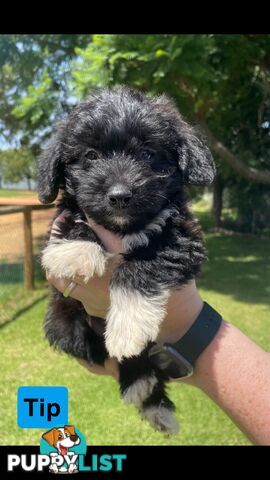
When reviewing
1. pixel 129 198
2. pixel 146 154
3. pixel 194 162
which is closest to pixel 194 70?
pixel 194 162

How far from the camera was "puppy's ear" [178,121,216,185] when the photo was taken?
2.06 metres

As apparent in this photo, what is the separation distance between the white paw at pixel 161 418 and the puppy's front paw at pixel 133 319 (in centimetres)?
57

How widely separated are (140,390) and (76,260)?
78 centimetres

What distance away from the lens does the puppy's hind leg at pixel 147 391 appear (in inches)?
89.2

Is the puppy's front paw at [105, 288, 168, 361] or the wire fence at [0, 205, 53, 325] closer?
the puppy's front paw at [105, 288, 168, 361]

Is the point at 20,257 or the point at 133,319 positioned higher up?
the point at 133,319

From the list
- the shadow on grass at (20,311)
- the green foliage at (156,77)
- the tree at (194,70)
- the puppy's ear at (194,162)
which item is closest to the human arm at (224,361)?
the puppy's ear at (194,162)

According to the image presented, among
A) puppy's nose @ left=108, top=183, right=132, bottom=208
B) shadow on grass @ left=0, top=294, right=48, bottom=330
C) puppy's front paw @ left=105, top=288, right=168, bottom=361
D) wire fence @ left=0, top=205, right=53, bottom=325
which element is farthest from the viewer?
wire fence @ left=0, top=205, right=53, bottom=325

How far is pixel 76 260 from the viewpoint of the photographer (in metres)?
1.92

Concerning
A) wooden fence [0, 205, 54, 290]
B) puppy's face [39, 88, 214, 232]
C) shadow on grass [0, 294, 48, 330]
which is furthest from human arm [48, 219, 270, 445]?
wooden fence [0, 205, 54, 290]

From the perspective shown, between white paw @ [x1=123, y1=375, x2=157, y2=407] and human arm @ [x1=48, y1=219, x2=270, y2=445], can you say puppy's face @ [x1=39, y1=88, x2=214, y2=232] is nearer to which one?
human arm @ [x1=48, y1=219, x2=270, y2=445]

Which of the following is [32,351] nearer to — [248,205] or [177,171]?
[177,171]

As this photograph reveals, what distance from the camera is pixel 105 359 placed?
2.31 metres

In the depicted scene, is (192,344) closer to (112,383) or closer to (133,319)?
(133,319)
